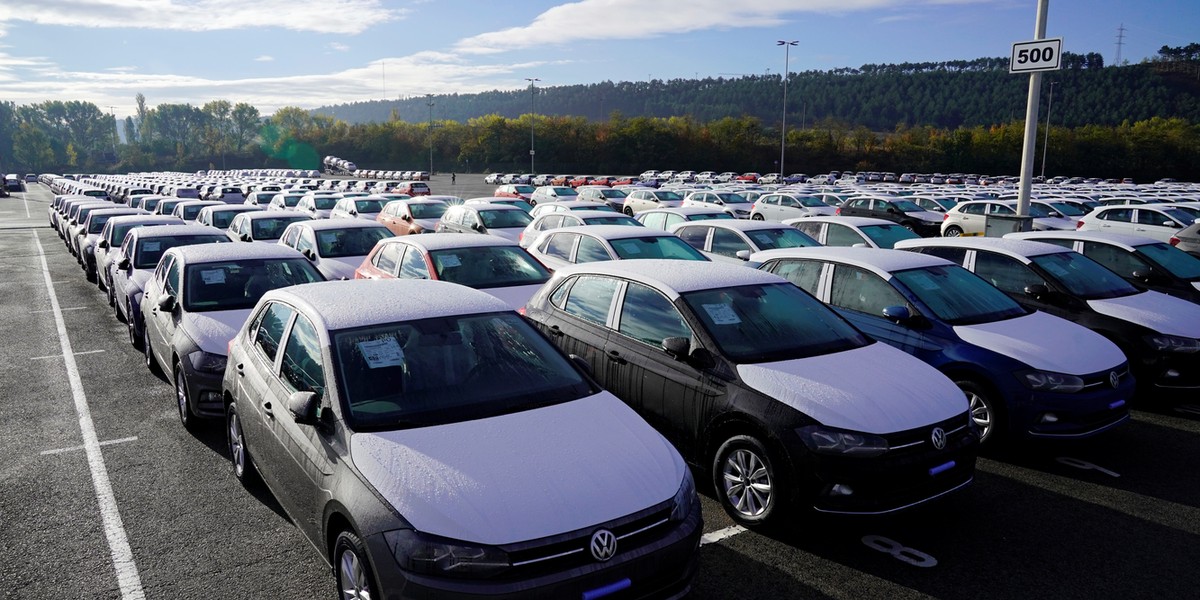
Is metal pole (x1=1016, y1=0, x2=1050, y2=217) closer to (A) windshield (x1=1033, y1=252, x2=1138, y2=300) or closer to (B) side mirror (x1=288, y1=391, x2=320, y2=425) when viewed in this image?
(A) windshield (x1=1033, y1=252, x2=1138, y2=300)

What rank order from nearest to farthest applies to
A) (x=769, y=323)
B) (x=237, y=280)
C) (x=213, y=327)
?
(x=769, y=323) → (x=213, y=327) → (x=237, y=280)

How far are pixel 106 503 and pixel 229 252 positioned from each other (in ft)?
11.8

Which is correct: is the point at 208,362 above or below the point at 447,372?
below

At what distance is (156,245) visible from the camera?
10703mm

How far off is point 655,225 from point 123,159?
175m

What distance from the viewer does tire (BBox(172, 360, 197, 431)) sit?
669 cm

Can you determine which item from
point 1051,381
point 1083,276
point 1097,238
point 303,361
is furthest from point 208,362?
point 1097,238

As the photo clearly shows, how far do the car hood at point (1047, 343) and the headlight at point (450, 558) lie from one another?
16.4 feet

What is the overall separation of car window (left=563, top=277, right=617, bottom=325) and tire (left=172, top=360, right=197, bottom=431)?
11.2 ft

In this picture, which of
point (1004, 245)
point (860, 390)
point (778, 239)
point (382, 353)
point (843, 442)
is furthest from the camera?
point (778, 239)

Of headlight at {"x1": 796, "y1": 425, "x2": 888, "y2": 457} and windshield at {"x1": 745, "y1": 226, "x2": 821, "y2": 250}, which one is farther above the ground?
windshield at {"x1": 745, "y1": 226, "x2": 821, "y2": 250}

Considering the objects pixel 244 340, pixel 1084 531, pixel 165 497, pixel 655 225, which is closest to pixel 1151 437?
pixel 1084 531

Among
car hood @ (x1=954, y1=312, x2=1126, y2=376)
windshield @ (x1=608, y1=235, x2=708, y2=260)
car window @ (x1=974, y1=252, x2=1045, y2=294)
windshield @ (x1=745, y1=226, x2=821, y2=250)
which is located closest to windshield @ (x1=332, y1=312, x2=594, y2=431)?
car hood @ (x1=954, y1=312, x2=1126, y2=376)

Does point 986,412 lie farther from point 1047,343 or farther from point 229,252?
point 229,252
